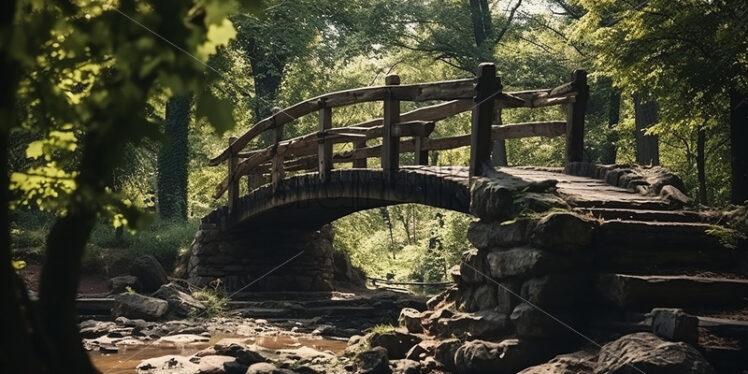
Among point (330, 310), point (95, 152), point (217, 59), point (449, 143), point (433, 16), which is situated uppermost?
point (433, 16)

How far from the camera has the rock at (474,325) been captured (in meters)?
8.26

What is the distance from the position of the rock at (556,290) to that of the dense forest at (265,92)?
3.42 m

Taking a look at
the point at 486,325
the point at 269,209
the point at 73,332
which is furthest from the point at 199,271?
the point at 73,332

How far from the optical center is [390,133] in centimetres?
1123

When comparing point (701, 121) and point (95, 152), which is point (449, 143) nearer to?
point (701, 121)

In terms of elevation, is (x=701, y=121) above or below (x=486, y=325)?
above

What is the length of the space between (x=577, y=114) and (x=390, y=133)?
7.91 feet

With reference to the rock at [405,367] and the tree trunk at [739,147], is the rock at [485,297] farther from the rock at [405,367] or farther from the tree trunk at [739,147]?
the tree trunk at [739,147]

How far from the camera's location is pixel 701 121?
11.5 meters

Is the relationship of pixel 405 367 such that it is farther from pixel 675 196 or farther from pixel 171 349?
pixel 171 349

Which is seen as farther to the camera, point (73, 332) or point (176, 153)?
point (176, 153)

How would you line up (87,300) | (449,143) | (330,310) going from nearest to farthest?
(449,143), (87,300), (330,310)

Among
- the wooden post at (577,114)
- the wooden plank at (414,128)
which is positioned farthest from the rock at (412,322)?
the wooden post at (577,114)

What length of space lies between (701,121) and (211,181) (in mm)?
15905
